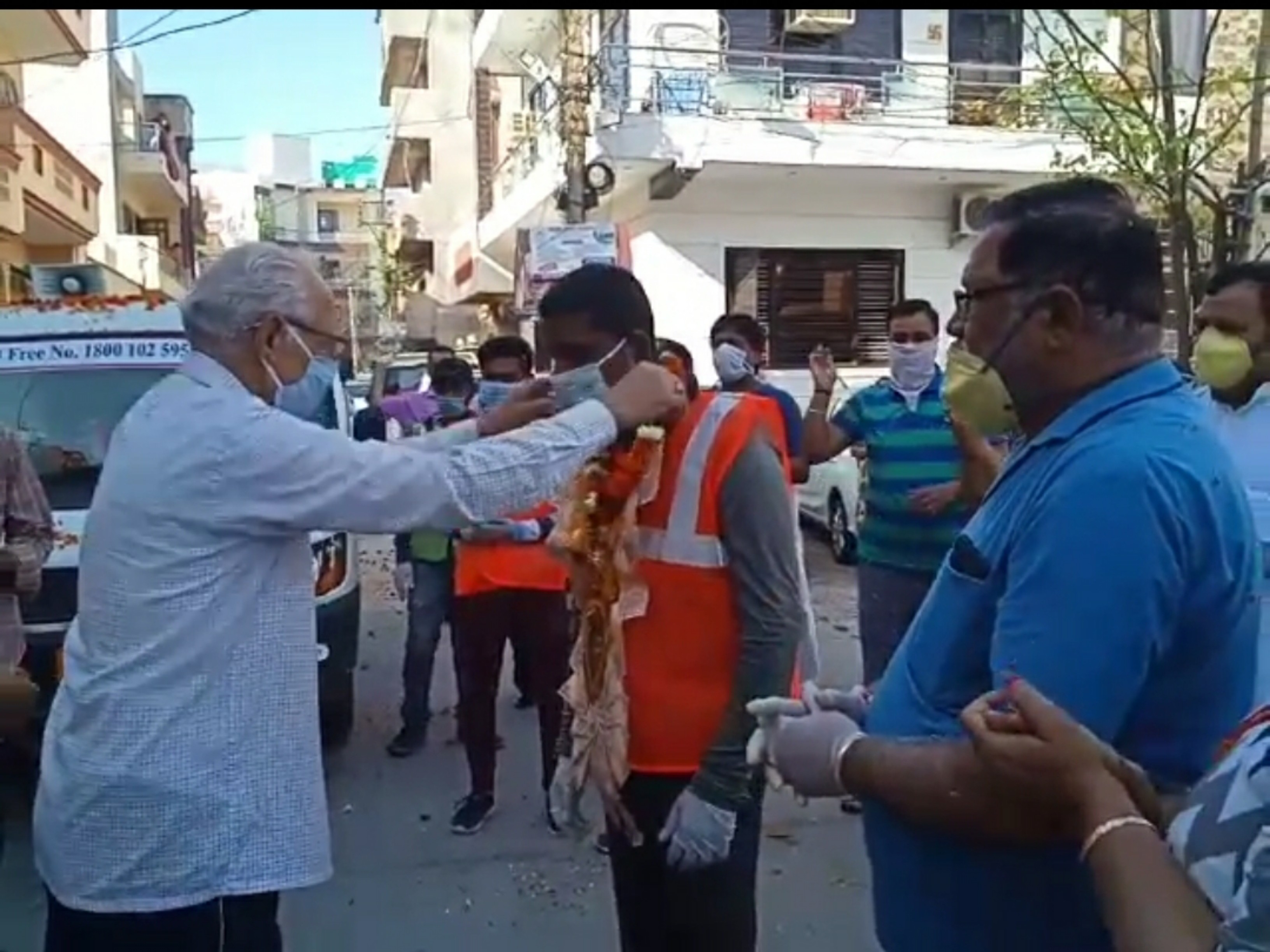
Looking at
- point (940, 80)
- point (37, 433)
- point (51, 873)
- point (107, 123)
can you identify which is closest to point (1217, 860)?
point (51, 873)

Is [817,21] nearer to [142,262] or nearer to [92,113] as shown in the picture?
[142,262]

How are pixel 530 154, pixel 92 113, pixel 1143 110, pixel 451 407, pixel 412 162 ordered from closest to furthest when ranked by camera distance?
1. pixel 451 407
2. pixel 1143 110
3. pixel 530 154
4. pixel 92 113
5. pixel 412 162

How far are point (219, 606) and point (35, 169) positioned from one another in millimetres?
17838

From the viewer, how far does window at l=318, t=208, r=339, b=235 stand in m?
75.6

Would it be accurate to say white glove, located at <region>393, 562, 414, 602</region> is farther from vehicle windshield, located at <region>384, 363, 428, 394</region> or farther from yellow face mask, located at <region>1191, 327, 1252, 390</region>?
vehicle windshield, located at <region>384, 363, 428, 394</region>

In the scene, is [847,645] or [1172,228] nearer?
[847,645]

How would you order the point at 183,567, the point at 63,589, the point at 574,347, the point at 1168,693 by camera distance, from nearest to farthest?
the point at 1168,693
the point at 183,567
the point at 574,347
the point at 63,589

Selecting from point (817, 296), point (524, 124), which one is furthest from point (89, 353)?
point (524, 124)

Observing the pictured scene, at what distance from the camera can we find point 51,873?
239 cm

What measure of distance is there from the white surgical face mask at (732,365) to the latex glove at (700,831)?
3826mm

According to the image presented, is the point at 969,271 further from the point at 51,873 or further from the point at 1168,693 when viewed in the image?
the point at 51,873

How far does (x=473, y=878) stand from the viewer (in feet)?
15.3

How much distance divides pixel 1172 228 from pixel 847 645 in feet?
13.8

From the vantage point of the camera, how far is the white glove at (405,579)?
648 cm
